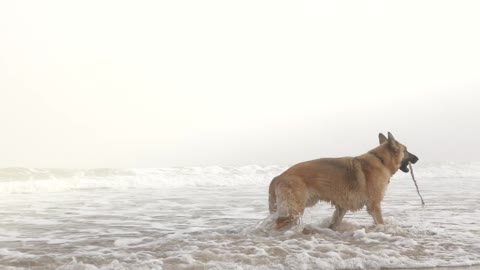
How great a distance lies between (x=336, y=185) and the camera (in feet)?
21.7

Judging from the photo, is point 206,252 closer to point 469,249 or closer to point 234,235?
point 234,235

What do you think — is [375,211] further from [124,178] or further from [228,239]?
[124,178]

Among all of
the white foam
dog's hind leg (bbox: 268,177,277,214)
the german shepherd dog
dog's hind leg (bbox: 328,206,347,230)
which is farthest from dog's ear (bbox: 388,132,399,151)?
the white foam

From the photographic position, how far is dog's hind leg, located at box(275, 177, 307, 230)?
20.9 ft

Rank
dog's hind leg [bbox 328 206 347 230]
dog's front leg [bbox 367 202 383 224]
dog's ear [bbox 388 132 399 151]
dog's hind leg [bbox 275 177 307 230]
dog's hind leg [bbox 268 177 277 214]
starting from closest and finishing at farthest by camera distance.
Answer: dog's hind leg [bbox 275 177 307 230]
dog's hind leg [bbox 268 177 277 214]
dog's front leg [bbox 367 202 383 224]
dog's hind leg [bbox 328 206 347 230]
dog's ear [bbox 388 132 399 151]

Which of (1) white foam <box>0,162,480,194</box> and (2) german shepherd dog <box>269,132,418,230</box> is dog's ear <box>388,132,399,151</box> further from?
(1) white foam <box>0,162,480,194</box>

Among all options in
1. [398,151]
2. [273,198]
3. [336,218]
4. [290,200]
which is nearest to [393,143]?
[398,151]

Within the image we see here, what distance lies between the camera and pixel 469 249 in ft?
17.3

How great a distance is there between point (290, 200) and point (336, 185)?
800 mm

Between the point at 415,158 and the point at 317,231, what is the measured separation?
2323mm

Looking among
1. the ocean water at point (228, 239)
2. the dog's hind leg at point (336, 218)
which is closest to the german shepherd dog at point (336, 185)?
the dog's hind leg at point (336, 218)

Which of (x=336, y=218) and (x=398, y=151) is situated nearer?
(x=336, y=218)

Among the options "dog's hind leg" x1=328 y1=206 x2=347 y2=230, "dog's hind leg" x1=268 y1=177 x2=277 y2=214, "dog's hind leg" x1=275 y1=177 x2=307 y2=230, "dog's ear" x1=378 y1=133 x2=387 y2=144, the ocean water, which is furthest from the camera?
"dog's ear" x1=378 y1=133 x2=387 y2=144

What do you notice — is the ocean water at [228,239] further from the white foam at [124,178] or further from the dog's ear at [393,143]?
the white foam at [124,178]
